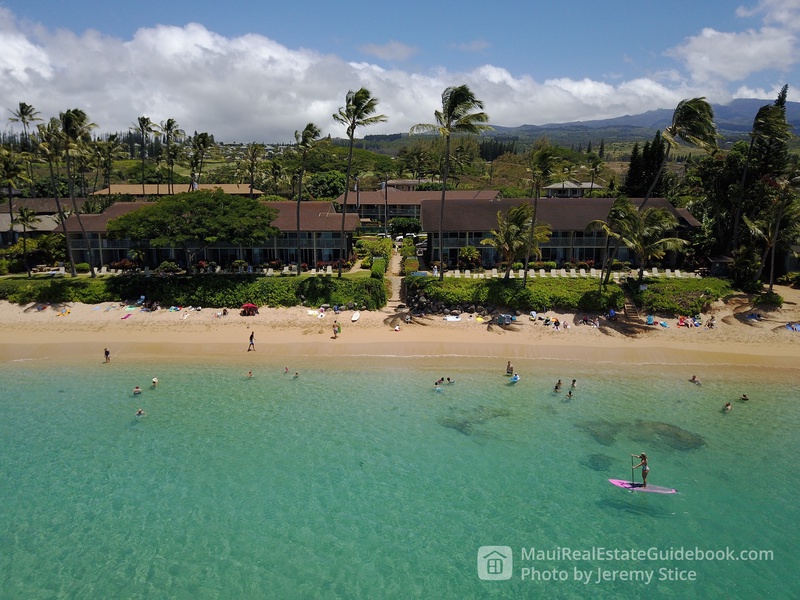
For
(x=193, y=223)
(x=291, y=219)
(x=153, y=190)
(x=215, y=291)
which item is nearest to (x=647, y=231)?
(x=291, y=219)

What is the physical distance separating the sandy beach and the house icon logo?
17.2 meters

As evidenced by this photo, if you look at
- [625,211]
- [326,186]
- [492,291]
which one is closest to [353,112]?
[492,291]

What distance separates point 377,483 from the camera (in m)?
21.2

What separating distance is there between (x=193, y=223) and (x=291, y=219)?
11.2 meters

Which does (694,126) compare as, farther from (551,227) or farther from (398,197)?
(398,197)

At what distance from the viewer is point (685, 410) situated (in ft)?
89.8

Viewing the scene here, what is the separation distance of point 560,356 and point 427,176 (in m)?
90.4

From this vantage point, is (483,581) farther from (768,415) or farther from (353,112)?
(353,112)

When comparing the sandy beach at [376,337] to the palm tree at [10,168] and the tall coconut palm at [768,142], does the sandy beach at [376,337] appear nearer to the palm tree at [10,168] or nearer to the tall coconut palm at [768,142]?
the tall coconut palm at [768,142]

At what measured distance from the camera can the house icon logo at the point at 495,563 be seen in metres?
16.6

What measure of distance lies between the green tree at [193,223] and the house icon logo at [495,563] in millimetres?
32997

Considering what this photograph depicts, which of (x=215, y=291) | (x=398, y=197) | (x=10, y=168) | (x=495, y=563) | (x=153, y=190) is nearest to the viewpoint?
(x=495, y=563)

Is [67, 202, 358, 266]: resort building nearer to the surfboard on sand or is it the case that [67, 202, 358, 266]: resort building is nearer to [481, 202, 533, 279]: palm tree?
[481, 202, 533, 279]: palm tree

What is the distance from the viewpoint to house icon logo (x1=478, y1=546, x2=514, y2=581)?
1662 centimetres
